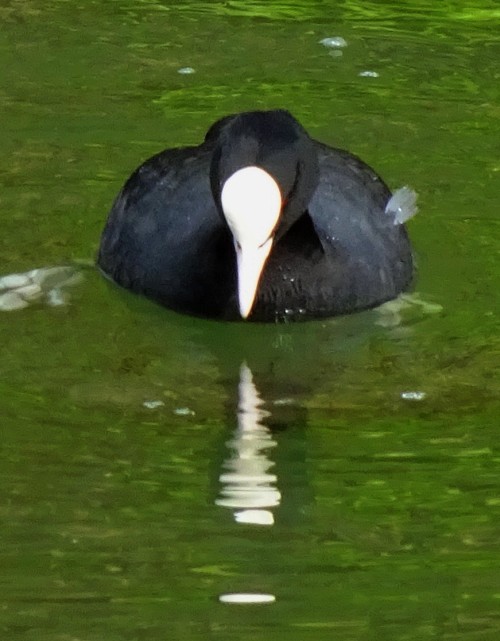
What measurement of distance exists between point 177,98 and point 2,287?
1754mm

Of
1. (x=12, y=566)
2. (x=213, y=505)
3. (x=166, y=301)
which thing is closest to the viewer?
(x=12, y=566)

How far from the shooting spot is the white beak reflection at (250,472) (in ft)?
13.8

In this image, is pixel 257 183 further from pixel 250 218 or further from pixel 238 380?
pixel 238 380

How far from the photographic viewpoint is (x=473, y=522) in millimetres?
4148

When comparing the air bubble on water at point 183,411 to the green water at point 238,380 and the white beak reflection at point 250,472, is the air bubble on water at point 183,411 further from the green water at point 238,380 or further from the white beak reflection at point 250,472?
the white beak reflection at point 250,472

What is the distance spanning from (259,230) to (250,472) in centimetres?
68

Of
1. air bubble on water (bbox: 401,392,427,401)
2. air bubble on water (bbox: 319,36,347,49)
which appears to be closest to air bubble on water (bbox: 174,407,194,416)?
air bubble on water (bbox: 401,392,427,401)

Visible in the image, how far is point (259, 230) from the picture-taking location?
15.7ft

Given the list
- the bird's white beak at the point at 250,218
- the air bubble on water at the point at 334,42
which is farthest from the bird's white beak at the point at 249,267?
the air bubble on water at the point at 334,42

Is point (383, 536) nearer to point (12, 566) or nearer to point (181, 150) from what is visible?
point (12, 566)

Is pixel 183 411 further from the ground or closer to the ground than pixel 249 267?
closer to the ground

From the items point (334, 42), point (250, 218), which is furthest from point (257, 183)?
point (334, 42)

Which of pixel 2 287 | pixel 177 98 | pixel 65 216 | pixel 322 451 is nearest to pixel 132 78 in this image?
pixel 177 98

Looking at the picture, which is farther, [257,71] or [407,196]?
[257,71]
